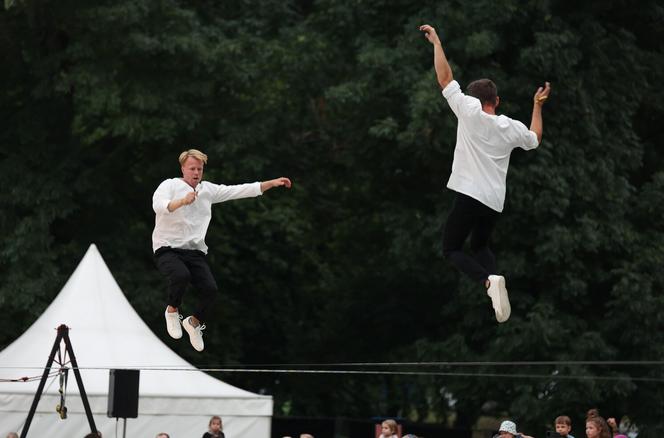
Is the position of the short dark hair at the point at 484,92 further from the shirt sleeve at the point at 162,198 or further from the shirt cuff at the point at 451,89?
the shirt sleeve at the point at 162,198

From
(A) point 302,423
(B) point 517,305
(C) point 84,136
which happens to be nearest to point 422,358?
(B) point 517,305

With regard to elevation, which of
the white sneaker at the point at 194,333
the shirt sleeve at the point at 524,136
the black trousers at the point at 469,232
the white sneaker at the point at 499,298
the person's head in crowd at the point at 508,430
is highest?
the shirt sleeve at the point at 524,136

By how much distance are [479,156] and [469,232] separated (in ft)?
1.77

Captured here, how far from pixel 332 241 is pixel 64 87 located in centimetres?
749

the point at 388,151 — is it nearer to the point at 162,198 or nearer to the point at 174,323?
the point at 174,323

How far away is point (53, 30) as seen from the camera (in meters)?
20.5

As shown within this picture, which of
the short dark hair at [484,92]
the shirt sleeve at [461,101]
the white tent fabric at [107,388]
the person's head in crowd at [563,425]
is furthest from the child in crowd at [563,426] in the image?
the white tent fabric at [107,388]

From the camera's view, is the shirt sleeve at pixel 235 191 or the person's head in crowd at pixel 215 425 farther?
the person's head in crowd at pixel 215 425

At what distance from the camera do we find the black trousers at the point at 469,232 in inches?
356

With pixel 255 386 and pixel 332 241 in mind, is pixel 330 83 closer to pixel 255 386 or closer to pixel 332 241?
pixel 332 241

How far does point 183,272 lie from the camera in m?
9.78

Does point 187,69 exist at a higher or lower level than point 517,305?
higher

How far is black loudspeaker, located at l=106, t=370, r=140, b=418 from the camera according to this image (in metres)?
12.9

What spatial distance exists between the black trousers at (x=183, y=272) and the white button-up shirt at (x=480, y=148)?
217cm
